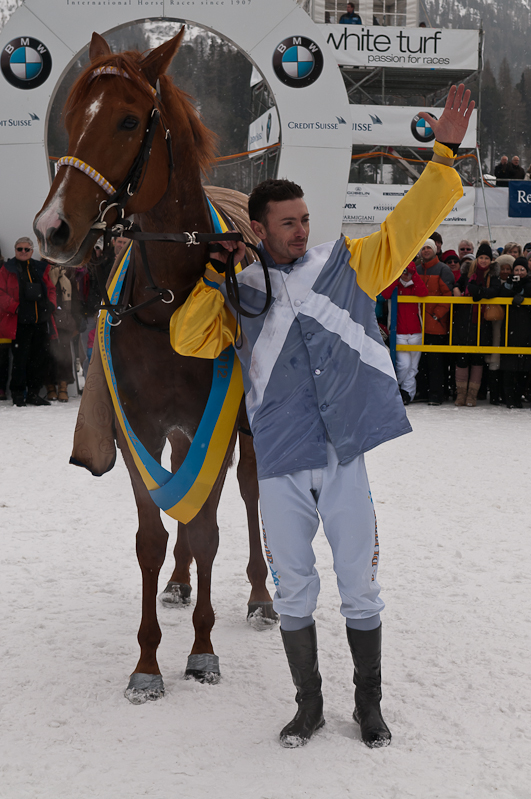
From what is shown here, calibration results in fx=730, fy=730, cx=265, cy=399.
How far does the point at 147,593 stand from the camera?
279 centimetres

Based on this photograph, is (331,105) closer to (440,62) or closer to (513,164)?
(513,164)

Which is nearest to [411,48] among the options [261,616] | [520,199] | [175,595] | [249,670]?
[520,199]

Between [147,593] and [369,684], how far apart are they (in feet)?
3.04

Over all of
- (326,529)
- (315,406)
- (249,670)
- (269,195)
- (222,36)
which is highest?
(222,36)

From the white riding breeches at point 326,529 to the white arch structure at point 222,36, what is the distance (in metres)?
6.94

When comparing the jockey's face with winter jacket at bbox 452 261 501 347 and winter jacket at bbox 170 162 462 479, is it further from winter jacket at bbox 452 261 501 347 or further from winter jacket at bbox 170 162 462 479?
winter jacket at bbox 452 261 501 347

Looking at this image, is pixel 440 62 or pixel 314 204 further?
pixel 440 62

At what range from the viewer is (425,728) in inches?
93.0

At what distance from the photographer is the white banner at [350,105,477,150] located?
18.4 m

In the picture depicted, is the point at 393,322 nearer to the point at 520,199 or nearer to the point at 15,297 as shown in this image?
the point at 15,297

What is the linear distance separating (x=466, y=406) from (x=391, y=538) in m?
4.90

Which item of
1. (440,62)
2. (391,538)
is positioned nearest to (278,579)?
(391,538)

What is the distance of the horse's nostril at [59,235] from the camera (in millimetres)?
1948

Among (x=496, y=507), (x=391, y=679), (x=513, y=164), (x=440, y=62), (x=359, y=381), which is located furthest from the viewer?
(x=440, y=62)
